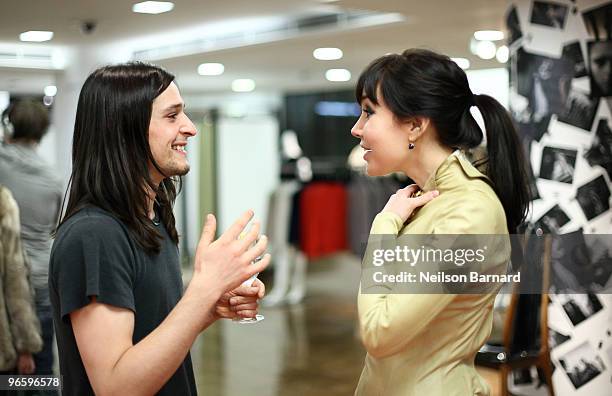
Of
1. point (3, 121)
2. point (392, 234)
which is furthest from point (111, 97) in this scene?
point (3, 121)

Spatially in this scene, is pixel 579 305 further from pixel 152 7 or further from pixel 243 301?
pixel 243 301

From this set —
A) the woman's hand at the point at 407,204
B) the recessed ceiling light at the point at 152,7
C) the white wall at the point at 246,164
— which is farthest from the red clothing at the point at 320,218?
the woman's hand at the point at 407,204

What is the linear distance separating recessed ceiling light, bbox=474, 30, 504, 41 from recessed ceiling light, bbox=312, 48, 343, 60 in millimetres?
1057

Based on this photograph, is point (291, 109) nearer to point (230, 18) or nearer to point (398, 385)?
point (230, 18)

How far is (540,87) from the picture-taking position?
3.88 metres

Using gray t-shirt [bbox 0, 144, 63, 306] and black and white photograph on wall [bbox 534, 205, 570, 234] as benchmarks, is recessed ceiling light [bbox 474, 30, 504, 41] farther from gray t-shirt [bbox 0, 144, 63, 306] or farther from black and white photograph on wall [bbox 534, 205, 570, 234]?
gray t-shirt [bbox 0, 144, 63, 306]

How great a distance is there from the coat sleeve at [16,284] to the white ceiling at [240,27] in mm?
495

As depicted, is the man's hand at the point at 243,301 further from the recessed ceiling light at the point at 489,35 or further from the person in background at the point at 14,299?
the recessed ceiling light at the point at 489,35

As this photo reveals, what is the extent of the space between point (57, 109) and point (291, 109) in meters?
5.25

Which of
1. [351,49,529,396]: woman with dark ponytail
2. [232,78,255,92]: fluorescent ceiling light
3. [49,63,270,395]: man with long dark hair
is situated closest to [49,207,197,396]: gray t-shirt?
[49,63,270,395]: man with long dark hair

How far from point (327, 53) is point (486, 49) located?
4.34ft

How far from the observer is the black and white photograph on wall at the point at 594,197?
383 centimetres

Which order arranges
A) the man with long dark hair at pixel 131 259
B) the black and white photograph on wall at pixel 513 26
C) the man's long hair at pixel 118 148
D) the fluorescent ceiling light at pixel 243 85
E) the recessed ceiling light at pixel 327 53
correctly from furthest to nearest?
the fluorescent ceiling light at pixel 243 85 → the recessed ceiling light at pixel 327 53 → the black and white photograph on wall at pixel 513 26 → the man's long hair at pixel 118 148 → the man with long dark hair at pixel 131 259

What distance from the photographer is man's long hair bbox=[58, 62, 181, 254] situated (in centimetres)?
144
